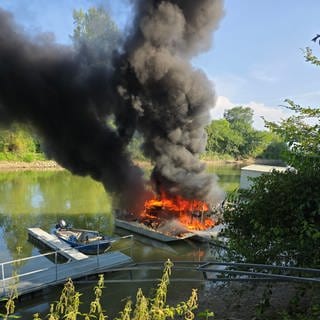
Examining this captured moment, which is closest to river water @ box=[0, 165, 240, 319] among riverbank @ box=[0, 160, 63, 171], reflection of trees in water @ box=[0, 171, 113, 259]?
reflection of trees in water @ box=[0, 171, 113, 259]

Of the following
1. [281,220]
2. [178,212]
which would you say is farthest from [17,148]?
[281,220]

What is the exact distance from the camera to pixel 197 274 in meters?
9.84

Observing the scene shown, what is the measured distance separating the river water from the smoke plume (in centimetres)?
226

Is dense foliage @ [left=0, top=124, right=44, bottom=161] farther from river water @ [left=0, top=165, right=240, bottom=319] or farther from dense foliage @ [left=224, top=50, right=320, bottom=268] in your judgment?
dense foliage @ [left=224, top=50, right=320, bottom=268]

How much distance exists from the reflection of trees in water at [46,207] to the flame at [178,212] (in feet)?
6.26

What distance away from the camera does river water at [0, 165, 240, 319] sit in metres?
8.25

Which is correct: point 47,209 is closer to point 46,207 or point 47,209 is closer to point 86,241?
point 46,207

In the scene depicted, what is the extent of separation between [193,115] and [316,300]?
1307 cm

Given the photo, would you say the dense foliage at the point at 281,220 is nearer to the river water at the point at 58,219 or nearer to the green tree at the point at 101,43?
the river water at the point at 58,219

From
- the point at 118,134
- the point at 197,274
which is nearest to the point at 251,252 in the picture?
the point at 197,274

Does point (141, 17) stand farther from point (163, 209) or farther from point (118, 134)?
point (163, 209)

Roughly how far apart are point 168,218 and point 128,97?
6.68 m

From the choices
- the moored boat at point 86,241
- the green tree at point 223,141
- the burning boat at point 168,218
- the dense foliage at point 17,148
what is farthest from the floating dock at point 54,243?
the green tree at point 223,141

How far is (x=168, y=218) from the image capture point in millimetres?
14734
